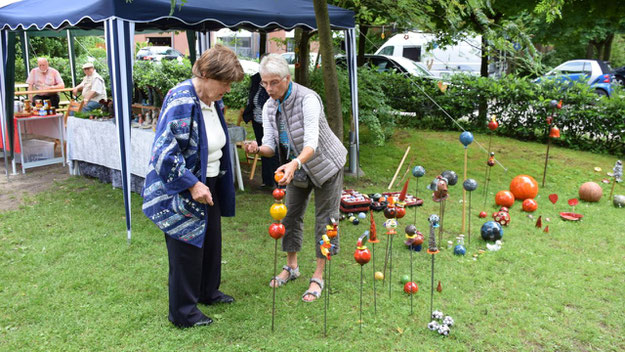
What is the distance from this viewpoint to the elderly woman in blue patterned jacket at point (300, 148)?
10.2 ft

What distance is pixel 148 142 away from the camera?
5711 mm

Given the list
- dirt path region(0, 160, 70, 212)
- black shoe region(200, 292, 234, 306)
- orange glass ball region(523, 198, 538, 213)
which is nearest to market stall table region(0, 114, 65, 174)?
dirt path region(0, 160, 70, 212)

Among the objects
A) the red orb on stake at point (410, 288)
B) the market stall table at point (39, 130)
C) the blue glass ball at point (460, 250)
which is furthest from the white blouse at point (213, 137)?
the market stall table at point (39, 130)

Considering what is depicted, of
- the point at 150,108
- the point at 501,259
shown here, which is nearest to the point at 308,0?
the point at 150,108

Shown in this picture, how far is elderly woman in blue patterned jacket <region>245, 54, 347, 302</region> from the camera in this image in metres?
3.12

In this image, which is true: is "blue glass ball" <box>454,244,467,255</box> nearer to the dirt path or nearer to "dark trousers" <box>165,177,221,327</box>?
"dark trousers" <box>165,177,221,327</box>

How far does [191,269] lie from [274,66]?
133cm

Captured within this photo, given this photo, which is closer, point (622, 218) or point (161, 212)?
point (161, 212)

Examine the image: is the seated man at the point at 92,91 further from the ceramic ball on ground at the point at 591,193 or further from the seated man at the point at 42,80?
the ceramic ball on ground at the point at 591,193

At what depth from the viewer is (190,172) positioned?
9.09 feet

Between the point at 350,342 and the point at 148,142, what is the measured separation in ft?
11.9

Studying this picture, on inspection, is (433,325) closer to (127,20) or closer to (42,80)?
(127,20)

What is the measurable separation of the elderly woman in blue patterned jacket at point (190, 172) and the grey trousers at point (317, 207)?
1.80 feet

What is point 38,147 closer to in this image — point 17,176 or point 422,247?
point 17,176
